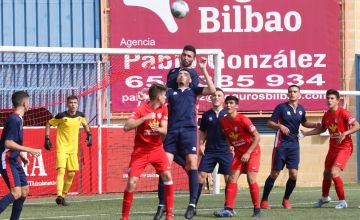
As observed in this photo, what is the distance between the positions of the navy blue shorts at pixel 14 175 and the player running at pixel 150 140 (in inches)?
51.9

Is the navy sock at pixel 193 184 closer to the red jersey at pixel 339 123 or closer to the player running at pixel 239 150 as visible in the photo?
the player running at pixel 239 150

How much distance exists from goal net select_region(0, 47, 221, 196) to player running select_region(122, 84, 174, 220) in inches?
221

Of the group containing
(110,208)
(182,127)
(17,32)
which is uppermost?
(17,32)

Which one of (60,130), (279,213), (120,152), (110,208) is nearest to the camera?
(279,213)

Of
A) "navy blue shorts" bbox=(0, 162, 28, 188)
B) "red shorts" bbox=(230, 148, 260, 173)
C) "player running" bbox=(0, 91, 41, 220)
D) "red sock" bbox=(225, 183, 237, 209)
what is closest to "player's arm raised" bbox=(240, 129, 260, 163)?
"red shorts" bbox=(230, 148, 260, 173)

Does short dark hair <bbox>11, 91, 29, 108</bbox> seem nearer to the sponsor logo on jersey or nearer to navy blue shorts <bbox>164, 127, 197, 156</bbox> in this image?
navy blue shorts <bbox>164, 127, 197, 156</bbox>

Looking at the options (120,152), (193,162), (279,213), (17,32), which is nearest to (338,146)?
(279,213)

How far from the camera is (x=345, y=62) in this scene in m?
27.1

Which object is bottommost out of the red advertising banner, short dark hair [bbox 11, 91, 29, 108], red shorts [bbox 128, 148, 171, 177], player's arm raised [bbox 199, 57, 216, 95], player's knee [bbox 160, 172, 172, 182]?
player's knee [bbox 160, 172, 172, 182]

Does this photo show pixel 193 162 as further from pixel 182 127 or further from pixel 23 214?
pixel 23 214

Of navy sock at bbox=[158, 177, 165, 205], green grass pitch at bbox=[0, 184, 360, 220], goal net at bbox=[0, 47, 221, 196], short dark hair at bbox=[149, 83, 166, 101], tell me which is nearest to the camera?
short dark hair at bbox=[149, 83, 166, 101]

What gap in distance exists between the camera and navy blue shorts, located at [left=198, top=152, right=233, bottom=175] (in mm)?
17278

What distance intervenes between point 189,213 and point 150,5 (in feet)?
40.4

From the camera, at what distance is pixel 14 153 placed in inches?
565
